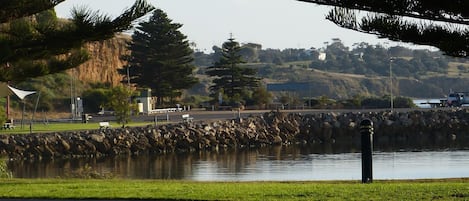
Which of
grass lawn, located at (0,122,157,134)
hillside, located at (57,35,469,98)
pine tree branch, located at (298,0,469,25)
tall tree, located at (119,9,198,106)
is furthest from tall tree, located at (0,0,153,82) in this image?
hillside, located at (57,35,469,98)

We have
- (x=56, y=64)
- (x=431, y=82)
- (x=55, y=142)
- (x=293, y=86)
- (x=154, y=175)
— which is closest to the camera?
(x=56, y=64)

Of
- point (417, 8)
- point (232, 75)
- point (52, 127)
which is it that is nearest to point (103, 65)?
point (232, 75)

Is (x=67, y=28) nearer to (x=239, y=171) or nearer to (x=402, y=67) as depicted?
(x=239, y=171)

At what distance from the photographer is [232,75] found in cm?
6738

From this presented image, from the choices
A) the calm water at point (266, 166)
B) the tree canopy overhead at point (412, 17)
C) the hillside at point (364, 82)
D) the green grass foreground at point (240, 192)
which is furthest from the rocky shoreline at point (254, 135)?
the hillside at point (364, 82)

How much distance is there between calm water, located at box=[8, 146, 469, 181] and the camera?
24766mm

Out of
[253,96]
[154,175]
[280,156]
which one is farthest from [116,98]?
[253,96]

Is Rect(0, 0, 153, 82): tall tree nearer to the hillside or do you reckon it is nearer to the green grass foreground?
the green grass foreground

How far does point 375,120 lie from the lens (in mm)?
49219

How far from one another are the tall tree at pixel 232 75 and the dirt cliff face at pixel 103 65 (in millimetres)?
11301

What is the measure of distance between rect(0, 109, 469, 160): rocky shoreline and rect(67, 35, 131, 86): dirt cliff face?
3126cm

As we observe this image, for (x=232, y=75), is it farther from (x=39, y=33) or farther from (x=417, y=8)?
(x=417, y=8)

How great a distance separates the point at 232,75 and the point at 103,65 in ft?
57.2

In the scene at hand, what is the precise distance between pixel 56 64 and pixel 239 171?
9.64 meters
